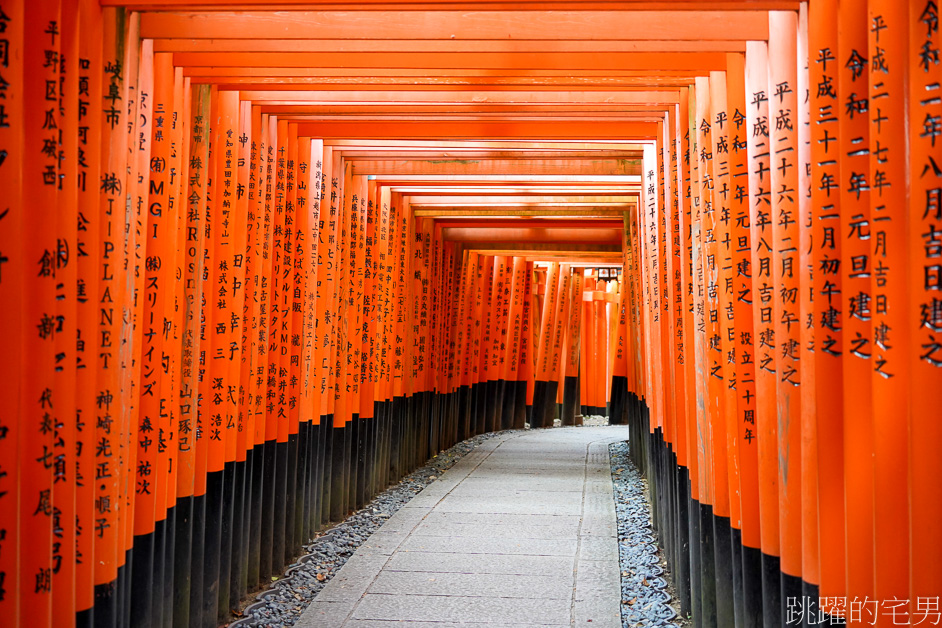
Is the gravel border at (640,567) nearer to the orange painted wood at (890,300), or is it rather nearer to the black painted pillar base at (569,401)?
the orange painted wood at (890,300)

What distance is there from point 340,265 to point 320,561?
8.73 feet

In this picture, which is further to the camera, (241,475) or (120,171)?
(241,475)

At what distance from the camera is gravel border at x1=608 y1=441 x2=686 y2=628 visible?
510 centimetres

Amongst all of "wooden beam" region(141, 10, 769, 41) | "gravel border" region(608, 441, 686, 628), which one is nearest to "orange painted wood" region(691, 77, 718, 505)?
"wooden beam" region(141, 10, 769, 41)

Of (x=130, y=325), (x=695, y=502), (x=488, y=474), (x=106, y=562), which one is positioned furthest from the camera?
(x=488, y=474)

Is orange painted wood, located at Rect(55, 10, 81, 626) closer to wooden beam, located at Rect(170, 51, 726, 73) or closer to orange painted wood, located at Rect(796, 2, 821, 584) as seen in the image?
wooden beam, located at Rect(170, 51, 726, 73)

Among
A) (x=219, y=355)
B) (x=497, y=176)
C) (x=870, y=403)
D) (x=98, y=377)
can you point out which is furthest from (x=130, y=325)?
(x=497, y=176)

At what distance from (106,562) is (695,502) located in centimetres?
301

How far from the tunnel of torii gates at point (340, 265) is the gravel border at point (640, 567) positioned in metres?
0.24

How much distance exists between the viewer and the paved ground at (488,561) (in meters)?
5.04

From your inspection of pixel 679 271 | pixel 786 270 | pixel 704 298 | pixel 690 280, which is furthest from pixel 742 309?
pixel 679 271

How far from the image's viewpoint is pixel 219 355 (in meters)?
4.98

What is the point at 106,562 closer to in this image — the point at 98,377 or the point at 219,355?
the point at 98,377

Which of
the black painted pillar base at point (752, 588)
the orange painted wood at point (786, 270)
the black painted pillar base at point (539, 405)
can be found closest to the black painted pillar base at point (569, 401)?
the black painted pillar base at point (539, 405)
